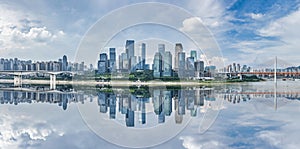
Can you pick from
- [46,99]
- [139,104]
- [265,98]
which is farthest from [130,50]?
[265,98]

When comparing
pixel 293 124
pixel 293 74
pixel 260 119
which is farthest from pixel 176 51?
pixel 293 74

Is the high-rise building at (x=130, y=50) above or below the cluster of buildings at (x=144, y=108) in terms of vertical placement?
above

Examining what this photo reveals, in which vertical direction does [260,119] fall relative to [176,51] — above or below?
below

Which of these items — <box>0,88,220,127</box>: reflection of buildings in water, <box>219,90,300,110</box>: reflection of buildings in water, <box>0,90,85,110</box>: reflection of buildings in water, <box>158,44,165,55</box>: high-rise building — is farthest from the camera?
<box>0,90,85,110</box>: reflection of buildings in water

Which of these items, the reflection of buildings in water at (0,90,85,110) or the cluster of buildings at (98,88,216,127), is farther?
the reflection of buildings in water at (0,90,85,110)

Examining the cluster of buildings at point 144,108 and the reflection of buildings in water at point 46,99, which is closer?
the cluster of buildings at point 144,108

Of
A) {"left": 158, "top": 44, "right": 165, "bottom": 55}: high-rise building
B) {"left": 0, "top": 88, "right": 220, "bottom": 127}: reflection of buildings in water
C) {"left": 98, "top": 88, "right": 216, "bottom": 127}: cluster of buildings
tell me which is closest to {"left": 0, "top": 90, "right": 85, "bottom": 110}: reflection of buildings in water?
{"left": 0, "top": 88, "right": 220, "bottom": 127}: reflection of buildings in water

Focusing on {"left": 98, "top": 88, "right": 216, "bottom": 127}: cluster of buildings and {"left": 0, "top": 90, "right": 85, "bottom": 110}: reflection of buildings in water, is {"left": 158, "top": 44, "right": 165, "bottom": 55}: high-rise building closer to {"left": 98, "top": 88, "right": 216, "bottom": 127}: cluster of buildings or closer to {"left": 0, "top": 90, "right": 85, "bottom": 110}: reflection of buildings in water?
{"left": 98, "top": 88, "right": 216, "bottom": 127}: cluster of buildings

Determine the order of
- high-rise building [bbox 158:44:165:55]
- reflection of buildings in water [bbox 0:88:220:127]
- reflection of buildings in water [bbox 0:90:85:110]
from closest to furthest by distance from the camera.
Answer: high-rise building [bbox 158:44:165:55], reflection of buildings in water [bbox 0:88:220:127], reflection of buildings in water [bbox 0:90:85:110]

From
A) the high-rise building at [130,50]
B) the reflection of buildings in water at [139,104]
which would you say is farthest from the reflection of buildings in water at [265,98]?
the high-rise building at [130,50]

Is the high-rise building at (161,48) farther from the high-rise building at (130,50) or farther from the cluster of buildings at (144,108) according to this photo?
the cluster of buildings at (144,108)

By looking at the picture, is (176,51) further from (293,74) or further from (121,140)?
(293,74)
